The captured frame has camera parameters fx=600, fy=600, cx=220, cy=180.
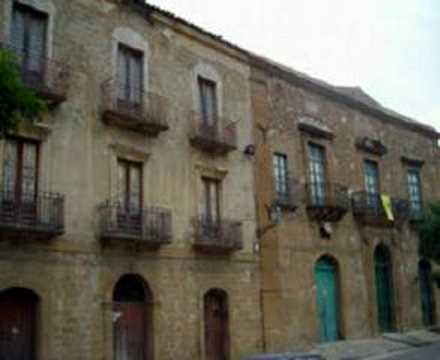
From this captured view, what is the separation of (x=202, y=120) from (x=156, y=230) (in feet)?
12.9

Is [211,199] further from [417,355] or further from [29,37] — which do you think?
[417,355]

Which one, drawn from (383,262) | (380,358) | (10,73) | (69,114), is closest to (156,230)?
(69,114)

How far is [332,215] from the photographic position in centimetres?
2053

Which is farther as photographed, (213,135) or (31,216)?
(213,135)

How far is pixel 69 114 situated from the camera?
46.0 ft

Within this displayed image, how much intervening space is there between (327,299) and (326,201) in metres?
3.32

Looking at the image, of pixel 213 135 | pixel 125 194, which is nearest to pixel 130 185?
pixel 125 194

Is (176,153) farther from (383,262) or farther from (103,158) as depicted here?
(383,262)

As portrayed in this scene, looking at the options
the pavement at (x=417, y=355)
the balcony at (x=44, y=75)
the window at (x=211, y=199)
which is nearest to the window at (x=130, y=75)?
the balcony at (x=44, y=75)

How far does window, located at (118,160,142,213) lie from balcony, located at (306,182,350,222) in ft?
22.6

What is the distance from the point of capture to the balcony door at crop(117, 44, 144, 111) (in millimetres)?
15312

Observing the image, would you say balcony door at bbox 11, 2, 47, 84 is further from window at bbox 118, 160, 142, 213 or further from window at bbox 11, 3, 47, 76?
window at bbox 118, 160, 142, 213

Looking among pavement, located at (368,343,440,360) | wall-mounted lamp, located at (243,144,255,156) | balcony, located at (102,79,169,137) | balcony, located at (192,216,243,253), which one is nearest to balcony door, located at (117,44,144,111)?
balcony, located at (102,79,169,137)

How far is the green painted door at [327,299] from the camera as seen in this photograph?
19891 millimetres
